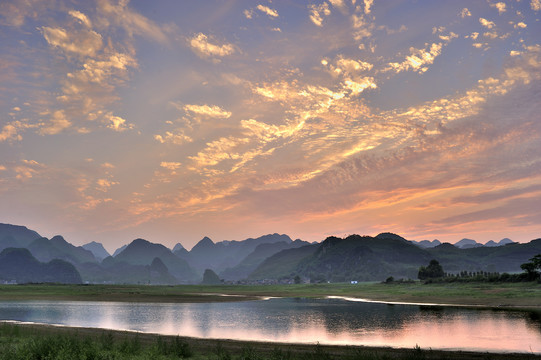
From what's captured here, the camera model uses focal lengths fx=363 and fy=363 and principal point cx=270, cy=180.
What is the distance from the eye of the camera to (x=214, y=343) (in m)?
43.3

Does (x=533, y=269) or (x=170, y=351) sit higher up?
(x=170, y=351)

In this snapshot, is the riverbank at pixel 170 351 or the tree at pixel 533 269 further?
the tree at pixel 533 269

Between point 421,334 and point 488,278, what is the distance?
106m

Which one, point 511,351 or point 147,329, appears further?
point 147,329

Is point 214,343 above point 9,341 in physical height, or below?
below

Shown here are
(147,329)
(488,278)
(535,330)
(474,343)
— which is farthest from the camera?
(488,278)

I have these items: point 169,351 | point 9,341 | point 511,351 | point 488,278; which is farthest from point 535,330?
point 488,278

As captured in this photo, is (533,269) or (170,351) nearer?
Result: (170,351)

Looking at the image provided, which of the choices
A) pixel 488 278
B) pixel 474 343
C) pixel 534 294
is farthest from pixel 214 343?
pixel 488 278

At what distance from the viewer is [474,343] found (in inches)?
1677

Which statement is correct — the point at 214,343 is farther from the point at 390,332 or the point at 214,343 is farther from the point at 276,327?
the point at 390,332

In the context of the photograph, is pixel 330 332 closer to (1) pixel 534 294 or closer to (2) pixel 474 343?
(2) pixel 474 343

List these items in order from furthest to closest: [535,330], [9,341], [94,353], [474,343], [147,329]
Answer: [147,329], [535,330], [474,343], [9,341], [94,353]

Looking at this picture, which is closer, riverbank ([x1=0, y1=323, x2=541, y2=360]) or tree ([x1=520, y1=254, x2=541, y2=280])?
riverbank ([x1=0, y1=323, x2=541, y2=360])
